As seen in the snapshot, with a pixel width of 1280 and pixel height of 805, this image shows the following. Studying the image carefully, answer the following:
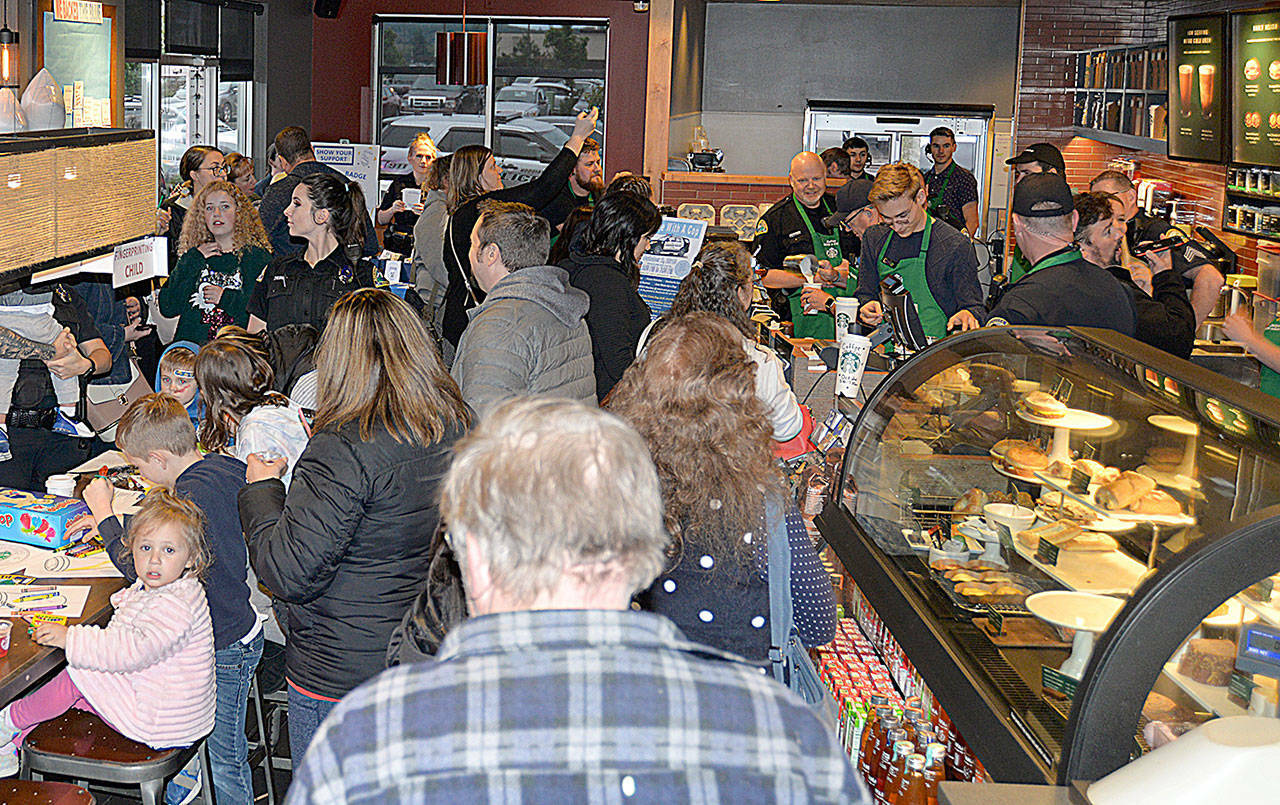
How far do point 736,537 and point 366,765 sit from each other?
1579mm

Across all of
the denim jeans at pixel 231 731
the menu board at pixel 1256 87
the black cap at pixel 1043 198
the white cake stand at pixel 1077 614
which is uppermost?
the menu board at pixel 1256 87

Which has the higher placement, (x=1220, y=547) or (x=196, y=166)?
(x=196, y=166)

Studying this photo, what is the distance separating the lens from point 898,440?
3467 mm

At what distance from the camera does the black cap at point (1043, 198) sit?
4340 millimetres

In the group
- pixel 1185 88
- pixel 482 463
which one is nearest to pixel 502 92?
pixel 1185 88

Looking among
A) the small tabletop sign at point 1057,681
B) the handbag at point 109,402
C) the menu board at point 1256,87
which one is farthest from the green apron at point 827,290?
the small tabletop sign at point 1057,681

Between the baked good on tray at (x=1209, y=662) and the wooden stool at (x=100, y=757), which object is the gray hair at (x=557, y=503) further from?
the wooden stool at (x=100, y=757)

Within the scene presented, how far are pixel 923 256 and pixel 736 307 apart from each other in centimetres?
170

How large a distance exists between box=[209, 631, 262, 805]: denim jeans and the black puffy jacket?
1.90 ft

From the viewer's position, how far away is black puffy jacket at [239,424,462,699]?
9.49 feet

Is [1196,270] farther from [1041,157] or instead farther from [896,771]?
[896,771]

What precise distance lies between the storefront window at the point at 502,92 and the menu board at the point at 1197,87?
5912 millimetres

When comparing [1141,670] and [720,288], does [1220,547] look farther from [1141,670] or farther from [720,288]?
[720,288]

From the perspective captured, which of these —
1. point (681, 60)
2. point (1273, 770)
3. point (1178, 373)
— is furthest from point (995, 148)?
point (1273, 770)
